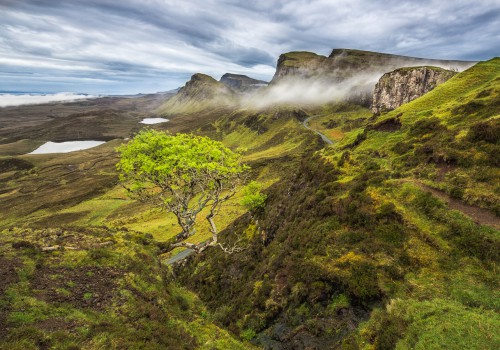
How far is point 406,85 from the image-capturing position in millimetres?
159250

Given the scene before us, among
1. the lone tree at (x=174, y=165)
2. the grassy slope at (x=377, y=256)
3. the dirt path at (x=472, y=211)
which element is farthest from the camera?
the lone tree at (x=174, y=165)

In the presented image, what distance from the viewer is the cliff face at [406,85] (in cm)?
14412

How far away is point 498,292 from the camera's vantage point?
49.2 feet

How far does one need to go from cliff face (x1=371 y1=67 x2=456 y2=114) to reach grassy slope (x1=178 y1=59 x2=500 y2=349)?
393 feet

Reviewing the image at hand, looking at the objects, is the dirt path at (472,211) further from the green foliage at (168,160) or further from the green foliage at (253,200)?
the green foliage at (253,200)

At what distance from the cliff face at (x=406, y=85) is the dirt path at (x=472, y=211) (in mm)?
128313

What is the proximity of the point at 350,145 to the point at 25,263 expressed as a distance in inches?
1586

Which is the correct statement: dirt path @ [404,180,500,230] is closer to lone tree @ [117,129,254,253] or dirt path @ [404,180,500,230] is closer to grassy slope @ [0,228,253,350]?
lone tree @ [117,129,254,253]

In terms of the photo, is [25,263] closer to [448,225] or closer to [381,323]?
[381,323]

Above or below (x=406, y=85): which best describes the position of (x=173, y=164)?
below

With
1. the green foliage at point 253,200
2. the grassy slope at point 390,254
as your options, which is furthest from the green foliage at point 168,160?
the green foliage at point 253,200

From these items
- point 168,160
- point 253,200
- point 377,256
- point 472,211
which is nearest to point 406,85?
point 253,200

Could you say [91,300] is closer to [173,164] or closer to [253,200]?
[173,164]

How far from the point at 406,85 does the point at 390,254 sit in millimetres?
168437
